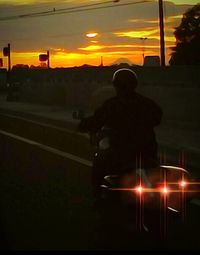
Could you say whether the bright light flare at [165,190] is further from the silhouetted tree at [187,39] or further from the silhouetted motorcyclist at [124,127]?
the silhouetted tree at [187,39]

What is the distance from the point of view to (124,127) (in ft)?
23.2

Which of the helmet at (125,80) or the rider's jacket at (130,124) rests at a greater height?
the helmet at (125,80)

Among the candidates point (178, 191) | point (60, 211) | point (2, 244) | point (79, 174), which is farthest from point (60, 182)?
point (178, 191)

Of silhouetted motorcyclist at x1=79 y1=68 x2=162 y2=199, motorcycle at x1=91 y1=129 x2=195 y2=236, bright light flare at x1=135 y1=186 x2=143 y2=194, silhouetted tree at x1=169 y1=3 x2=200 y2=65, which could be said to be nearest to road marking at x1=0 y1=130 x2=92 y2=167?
silhouetted motorcyclist at x1=79 y1=68 x2=162 y2=199

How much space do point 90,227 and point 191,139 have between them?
→ 37.5 feet

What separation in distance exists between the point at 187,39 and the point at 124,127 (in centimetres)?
8955

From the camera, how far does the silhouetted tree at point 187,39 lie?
9062 cm

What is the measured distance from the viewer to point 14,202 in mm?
9383

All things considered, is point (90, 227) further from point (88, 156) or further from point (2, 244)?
point (88, 156)

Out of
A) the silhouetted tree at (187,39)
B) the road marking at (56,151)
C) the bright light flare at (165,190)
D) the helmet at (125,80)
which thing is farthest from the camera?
the silhouetted tree at (187,39)

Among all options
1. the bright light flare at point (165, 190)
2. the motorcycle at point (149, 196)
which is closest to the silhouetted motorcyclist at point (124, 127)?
the motorcycle at point (149, 196)

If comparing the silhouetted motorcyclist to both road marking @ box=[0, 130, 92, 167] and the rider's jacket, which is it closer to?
the rider's jacket

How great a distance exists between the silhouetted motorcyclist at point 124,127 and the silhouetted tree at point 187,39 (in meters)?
82.9

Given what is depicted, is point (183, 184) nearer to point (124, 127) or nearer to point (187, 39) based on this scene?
point (124, 127)
